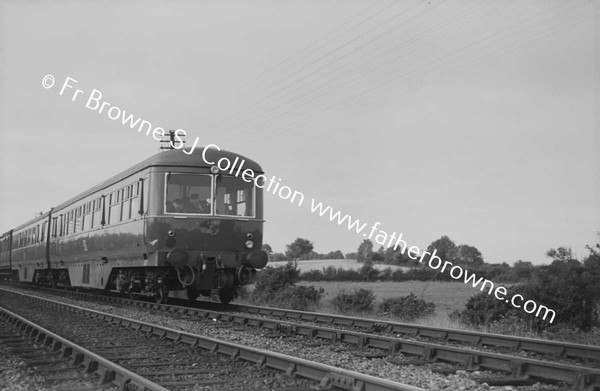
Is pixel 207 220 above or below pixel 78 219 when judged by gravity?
below

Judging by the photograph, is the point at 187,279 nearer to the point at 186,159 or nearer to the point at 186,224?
the point at 186,224

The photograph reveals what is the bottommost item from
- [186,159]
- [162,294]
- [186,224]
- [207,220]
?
[162,294]

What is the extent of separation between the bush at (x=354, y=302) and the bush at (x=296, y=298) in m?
0.77

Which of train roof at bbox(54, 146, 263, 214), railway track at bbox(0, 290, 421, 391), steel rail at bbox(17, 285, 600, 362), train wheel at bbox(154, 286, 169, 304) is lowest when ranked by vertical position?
railway track at bbox(0, 290, 421, 391)

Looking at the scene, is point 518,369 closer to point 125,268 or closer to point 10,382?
point 10,382

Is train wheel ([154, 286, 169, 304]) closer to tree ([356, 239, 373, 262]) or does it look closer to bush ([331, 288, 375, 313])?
bush ([331, 288, 375, 313])

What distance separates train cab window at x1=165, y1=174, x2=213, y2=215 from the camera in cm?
1563

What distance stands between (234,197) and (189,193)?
107cm

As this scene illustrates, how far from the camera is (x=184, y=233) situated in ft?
51.1

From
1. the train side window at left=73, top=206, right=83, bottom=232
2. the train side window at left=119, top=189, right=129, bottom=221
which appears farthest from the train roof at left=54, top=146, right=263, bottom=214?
the train side window at left=73, top=206, right=83, bottom=232

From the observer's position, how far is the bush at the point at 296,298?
20784 mm

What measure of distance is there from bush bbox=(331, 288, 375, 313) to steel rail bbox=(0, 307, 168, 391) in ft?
32.7

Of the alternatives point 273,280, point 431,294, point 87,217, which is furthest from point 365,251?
point 87,217

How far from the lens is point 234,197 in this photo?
1630 centimetres
